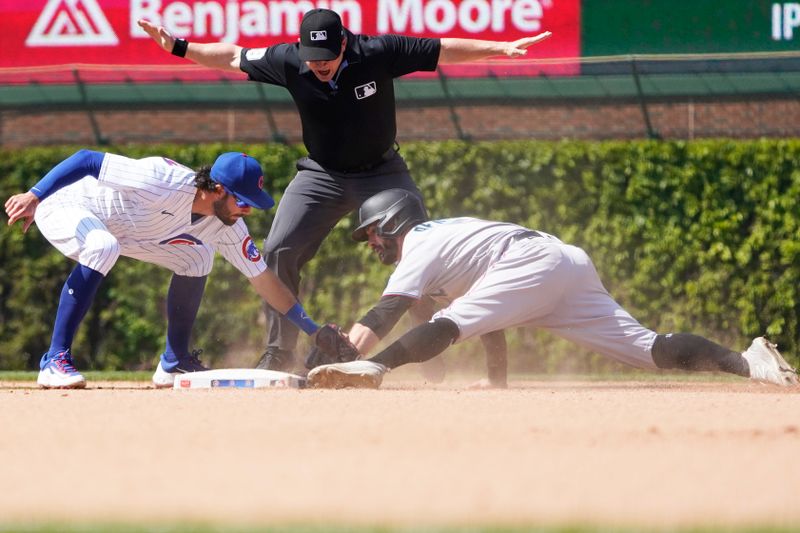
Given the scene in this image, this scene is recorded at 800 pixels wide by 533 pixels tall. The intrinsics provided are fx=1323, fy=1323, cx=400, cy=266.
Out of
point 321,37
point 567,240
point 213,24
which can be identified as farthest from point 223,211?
point 213,24

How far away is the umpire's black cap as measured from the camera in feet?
26.4

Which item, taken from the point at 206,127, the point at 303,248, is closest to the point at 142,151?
the point at 206,127

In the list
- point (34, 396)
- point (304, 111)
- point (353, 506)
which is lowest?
point (34, 396)

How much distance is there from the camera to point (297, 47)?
8516 millimetres

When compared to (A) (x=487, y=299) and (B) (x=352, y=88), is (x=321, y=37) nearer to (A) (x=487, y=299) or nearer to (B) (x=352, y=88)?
(B) (x=352, y=88)

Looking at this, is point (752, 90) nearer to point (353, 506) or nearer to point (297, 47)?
point (297, 47)

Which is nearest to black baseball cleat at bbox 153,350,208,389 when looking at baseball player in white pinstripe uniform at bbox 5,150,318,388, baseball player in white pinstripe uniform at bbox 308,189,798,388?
baseball player in white pinstripe uniform at bbox 5,150,318,388

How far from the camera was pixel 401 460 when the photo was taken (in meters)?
4.88

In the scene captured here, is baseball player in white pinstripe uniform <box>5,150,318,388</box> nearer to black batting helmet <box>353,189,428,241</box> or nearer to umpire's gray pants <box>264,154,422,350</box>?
umpire's gray pants <box>264,154,422,350</box>

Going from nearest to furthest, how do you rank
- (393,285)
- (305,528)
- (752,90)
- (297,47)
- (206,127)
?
(305,528) < (393,285) < (297,47) < (752,90) < (206,127)

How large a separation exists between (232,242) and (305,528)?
441 cm

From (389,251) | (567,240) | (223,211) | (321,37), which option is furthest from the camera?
(567,240)

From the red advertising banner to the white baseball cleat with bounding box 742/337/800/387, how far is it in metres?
7.55

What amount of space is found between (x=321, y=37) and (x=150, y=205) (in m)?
1.47
